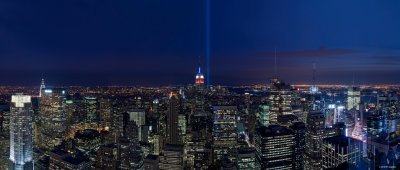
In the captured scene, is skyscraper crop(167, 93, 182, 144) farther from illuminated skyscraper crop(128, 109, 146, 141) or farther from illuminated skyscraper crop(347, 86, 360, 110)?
illuminated skyscraper crop(347, 86, 360, 110)

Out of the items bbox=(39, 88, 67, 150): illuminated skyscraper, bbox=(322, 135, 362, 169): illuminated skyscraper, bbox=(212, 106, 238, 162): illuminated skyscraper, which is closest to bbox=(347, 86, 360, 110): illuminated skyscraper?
bbox=(322, 135, 362, 169): illuminated skyscraper

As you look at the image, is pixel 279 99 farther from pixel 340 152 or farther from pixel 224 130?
pixel 340 152

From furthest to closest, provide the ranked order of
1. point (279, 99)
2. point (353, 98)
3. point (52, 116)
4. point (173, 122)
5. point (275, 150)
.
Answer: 1. point (279, 99)
2. point (52, 116)
3. point (173, 122)
4. point (275, 150)
5. point (353, 98)

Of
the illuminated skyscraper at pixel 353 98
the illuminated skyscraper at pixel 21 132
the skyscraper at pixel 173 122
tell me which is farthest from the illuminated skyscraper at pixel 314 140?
the illuminated skyscraper at pixel 21 132

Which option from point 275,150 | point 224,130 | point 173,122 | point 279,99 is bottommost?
point 275,150

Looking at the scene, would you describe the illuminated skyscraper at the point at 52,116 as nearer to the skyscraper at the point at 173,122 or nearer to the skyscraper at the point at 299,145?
the skyscraper at the point at 173,122

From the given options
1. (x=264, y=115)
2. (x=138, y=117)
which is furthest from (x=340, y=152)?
(x=138, y=117)
